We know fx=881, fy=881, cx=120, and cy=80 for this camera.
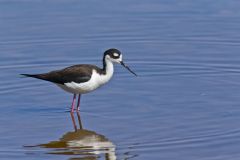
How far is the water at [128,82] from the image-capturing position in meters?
11.0

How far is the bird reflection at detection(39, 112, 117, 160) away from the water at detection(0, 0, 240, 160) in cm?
1

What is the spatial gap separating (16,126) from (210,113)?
105 inches

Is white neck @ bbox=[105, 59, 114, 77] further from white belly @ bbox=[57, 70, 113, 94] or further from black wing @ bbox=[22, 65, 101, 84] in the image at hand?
black wing @ bbox=[22, 65, 101, 84]

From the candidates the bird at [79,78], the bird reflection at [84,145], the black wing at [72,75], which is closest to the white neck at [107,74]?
the bird at [79,78]

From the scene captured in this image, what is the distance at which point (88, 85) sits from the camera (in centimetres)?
1278

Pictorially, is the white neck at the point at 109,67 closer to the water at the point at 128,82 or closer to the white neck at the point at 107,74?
the white neck at the point at 107,74

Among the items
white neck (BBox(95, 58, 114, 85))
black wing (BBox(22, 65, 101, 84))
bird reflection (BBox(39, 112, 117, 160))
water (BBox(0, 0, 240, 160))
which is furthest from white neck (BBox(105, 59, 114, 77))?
bird reflection (BBox(39, 112, 117, 160))

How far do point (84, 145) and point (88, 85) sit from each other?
1.71m

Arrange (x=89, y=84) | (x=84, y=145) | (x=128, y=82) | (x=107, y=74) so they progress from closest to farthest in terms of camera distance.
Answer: (x=84, y=145) → (x=89, y=84) → (x=107, y=74) → (x=128, y=82)

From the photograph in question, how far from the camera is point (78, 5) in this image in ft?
59.2

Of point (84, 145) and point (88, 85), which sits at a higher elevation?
point (88, 85)

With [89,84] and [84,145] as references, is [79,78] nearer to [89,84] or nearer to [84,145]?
[89,84]

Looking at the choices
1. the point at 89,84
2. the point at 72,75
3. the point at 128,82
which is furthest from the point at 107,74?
the point at 128,82

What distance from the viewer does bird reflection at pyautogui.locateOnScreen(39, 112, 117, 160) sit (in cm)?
1067
